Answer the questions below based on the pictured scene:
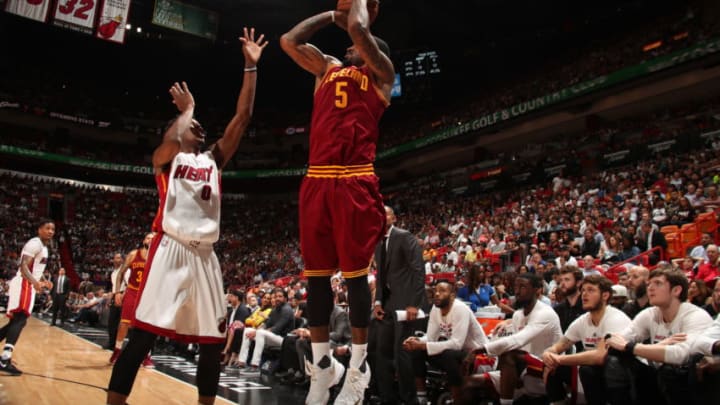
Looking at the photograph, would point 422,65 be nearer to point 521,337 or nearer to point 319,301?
point 521,337

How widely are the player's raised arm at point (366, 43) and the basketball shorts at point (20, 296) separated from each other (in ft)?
16.8

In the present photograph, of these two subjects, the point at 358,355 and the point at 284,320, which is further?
the point at 284,320

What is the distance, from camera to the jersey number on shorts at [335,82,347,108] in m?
2.92

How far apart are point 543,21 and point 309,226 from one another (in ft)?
78.2

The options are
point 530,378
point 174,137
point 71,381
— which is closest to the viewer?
point 174,137

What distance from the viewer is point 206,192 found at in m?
3.02

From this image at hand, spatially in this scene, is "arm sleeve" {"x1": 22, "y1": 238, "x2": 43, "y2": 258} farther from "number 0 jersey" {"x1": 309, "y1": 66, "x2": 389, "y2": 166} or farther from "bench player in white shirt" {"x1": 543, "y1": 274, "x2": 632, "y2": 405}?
"bench player in white shirt" {"x1": 543, "y1": 274, "x2": 632, "y2": 405}

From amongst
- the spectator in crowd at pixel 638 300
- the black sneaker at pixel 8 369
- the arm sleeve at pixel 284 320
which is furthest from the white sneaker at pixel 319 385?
the arm sleeve at pixel 284 320

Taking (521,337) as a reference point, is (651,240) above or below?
above

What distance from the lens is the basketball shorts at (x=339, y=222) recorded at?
8.95 ft

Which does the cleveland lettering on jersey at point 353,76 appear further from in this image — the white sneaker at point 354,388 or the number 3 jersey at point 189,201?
the white sneaker at point 354,388

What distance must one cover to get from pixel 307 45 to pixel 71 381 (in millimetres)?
4102

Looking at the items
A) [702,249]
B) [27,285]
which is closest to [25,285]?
[27,285]

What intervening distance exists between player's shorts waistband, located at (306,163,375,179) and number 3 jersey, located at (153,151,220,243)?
0.61m
